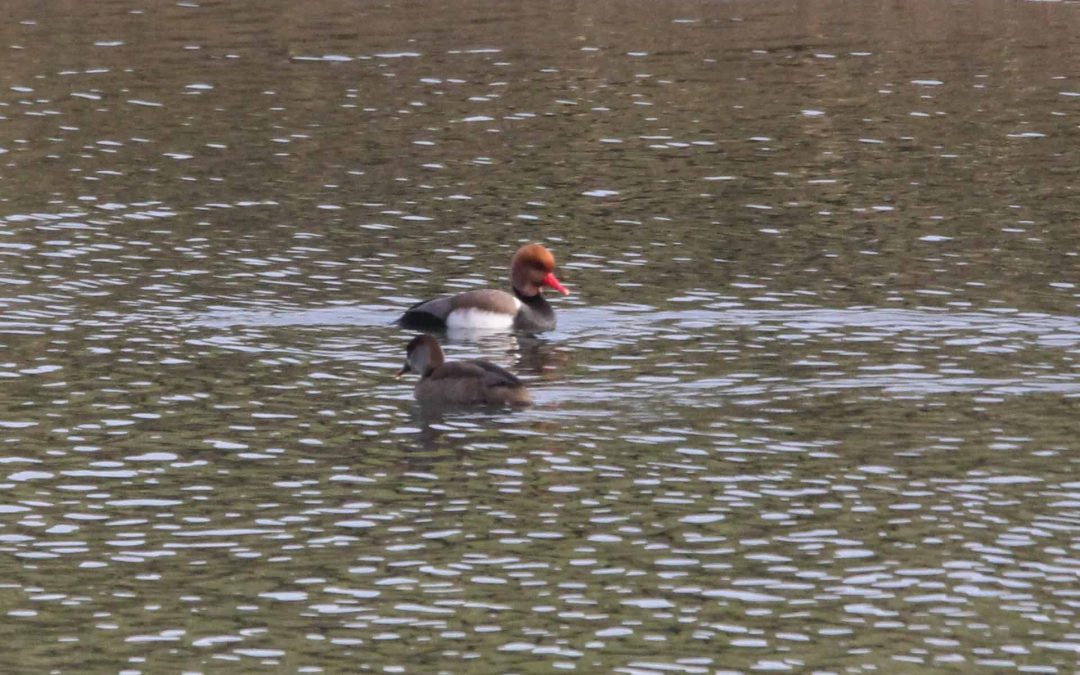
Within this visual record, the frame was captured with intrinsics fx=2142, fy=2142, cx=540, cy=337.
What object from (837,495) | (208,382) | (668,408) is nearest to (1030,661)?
(837,495)

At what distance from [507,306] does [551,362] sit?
195 centimetres

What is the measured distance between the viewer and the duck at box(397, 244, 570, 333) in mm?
23562

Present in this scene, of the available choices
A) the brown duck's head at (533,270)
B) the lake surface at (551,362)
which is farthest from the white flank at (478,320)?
the brown duck's head at (533,270)

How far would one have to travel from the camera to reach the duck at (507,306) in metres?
23.6

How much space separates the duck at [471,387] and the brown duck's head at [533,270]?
4265 mm

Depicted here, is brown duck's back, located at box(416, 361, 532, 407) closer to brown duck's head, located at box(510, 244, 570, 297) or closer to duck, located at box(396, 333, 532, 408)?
duck, located at box(396, 333, 532, 408)

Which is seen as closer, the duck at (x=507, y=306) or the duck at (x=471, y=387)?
the duck at (x=471, y=387)

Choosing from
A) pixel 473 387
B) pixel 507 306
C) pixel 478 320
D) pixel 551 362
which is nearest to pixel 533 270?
pixel 507 306

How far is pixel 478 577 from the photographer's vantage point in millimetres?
15156

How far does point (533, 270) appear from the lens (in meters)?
24.8

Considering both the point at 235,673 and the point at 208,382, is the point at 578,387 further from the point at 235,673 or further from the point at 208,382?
the point at 235,673

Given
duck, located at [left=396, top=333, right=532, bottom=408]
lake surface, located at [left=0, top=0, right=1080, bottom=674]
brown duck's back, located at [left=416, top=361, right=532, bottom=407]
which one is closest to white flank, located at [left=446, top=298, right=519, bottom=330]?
Answer: lake surface, located at [left=0, top=0, right=1080, bottom=674]

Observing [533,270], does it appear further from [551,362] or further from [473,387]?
[473,387]

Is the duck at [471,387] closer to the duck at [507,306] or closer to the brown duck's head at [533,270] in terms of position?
the duck at [507,306]
